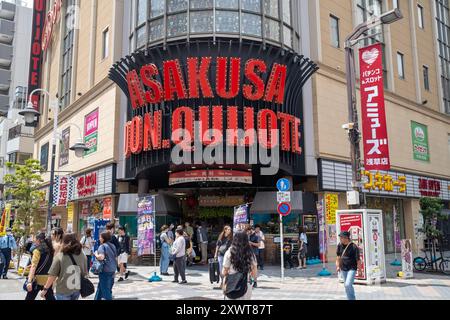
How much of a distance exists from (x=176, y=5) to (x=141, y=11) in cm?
278

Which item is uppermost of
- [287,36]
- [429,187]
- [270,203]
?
[287,36]

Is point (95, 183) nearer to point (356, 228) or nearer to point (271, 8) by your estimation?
point (271, 8)

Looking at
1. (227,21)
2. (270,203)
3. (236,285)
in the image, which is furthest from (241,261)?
(227,21)

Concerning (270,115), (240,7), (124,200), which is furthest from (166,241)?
(240,7)

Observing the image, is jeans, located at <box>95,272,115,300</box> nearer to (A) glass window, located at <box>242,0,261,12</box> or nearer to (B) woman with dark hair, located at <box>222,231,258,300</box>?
(B) woman with dark hair, located at <box>222,231,258,300</box>

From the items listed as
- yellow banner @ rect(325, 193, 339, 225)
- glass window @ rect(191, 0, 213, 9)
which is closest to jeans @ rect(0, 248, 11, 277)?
glass window @ rect(191, 0, 213, 9)

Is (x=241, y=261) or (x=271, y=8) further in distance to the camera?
(x=271, y=8)

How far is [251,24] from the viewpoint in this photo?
62.6 feet

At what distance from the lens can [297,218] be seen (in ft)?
66.1

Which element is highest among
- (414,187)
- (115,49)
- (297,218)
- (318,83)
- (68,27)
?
(68,27)

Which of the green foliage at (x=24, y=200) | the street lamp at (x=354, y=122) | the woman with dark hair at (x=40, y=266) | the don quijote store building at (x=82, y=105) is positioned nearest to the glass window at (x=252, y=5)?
the street lamp at (x=354, y=122)

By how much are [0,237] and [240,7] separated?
13.9 meters

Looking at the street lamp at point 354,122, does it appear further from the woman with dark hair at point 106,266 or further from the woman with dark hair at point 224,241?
the woman with dark hair at point 106,266
